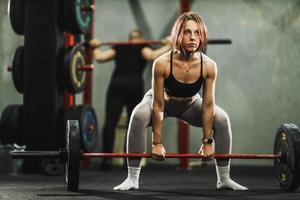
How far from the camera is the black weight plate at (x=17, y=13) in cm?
484

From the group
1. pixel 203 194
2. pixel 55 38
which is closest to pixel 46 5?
pixel 55 38

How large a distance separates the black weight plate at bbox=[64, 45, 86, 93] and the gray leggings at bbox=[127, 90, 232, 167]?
1460 millimetres

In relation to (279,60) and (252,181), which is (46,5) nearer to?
(252,181)

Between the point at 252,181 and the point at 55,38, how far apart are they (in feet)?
6.02

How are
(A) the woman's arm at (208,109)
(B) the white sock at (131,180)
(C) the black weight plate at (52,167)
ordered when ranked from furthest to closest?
(C) the black weight plate at (52,167) → (B) the white sock at (131,180) → (A) the woman's arm at (208,109)

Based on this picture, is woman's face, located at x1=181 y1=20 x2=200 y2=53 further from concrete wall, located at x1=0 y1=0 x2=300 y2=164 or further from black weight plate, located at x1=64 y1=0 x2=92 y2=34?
concrete wall, located at x1=0 y1=0 x2=300 y2=164

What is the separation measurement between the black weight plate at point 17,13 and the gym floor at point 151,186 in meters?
1.19

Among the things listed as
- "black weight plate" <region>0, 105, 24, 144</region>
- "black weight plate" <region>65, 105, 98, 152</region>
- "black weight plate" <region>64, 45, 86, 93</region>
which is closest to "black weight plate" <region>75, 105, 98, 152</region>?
"black weight plate" <region>65, 105, 98, 152</region>

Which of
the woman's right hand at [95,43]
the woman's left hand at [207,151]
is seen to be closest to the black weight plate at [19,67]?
the woman's right hand at [95,43]

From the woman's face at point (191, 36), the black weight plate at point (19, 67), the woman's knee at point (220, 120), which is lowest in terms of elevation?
the woman's knee at point (220, 120)

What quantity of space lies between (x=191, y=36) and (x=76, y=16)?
1.80 meters

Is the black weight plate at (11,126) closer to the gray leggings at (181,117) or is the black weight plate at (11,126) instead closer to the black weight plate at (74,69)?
the black weight plate at (74,69)

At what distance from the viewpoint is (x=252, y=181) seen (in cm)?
428

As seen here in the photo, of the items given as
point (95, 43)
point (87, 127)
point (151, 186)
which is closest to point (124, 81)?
point (95, 43)
